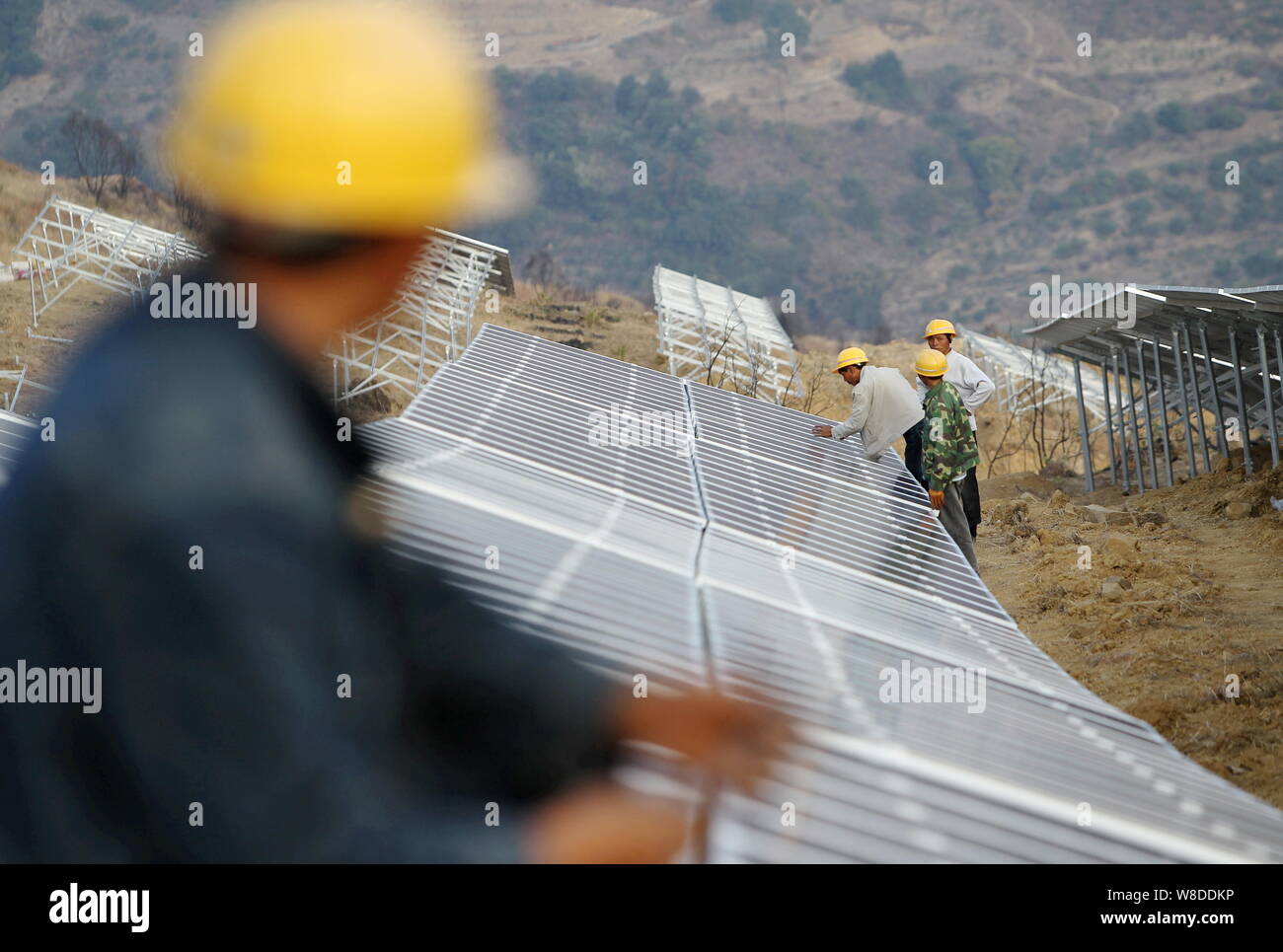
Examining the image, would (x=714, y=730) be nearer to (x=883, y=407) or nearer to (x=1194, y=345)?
(x=883, y=407)

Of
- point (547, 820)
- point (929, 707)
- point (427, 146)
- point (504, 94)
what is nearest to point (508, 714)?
point (547, 820)

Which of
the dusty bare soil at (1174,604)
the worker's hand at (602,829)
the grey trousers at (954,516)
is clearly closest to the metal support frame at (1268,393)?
the dusty bare soil at (1174,604)

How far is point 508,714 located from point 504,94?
423 feet

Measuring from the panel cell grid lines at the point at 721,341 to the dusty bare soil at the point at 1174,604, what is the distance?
712 centimetres

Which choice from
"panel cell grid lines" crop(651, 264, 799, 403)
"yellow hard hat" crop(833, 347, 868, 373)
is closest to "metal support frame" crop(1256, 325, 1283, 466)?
"yellow hard hat" crop(833, 347, 868, 373)

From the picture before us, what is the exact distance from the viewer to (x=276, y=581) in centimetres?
173

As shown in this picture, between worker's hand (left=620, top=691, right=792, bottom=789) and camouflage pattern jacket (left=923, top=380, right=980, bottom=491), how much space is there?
22.0 feet

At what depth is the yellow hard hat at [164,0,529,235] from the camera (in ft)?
6.06

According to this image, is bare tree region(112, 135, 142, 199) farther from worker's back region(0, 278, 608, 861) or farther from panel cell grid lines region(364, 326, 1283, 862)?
worker's back region(0, 278, 608, 861)

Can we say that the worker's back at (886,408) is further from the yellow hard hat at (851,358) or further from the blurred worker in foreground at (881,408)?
the yellow hard hat at (851,358)

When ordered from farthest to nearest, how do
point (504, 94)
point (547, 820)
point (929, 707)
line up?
point (504, 94) < point (929, 707) < point (547, 820)

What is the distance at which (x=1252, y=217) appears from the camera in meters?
102
